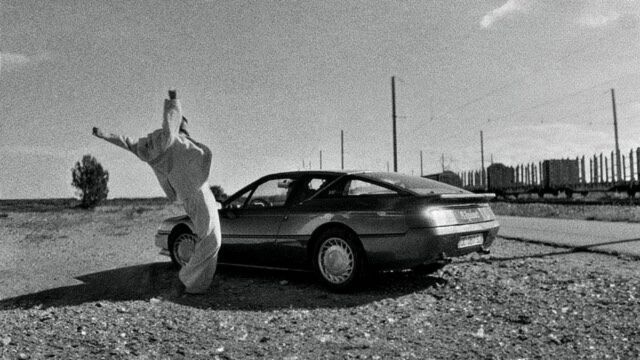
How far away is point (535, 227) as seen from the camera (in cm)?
1309

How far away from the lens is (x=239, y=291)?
20.1ft

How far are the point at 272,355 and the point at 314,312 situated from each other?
1.35 metres

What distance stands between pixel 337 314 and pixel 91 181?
59.9 meters

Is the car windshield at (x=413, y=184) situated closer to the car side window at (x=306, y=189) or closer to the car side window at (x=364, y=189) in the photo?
the car side window at (x=364, y=189)

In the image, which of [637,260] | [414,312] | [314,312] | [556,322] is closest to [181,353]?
[314,312]

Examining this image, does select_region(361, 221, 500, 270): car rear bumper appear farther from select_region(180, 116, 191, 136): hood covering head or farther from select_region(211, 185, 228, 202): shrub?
select_region(211, 185, 228, 202): shrub

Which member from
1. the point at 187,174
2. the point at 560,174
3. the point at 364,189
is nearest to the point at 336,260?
the point at 364,189

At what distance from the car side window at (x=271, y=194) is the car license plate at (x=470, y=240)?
2138 mm

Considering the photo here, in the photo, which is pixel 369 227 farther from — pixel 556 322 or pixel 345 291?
pixel 556 322

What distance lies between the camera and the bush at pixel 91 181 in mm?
59028

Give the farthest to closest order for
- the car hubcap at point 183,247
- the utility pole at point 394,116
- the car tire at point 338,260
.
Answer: the utility pole at point 394,116
the car hubcap at point 183,247
the car tire at point 338,260

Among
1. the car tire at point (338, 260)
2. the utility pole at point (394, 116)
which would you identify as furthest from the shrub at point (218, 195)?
the utility pole at point (394, 116)

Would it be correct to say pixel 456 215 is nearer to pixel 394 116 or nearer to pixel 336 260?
pixel 336 260

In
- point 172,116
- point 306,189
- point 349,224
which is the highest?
point 172,116
